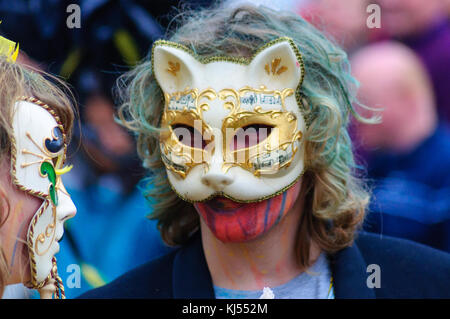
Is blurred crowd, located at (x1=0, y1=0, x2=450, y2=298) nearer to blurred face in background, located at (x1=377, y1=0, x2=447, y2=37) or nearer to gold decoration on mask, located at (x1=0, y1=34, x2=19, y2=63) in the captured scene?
blurred face in background, located at (x1=377, y1=0, x2=447, y2=37)

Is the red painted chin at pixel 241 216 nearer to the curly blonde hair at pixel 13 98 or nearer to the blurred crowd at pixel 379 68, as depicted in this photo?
the curly blonde hair at pixel 13 98

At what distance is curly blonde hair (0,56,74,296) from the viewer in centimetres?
191

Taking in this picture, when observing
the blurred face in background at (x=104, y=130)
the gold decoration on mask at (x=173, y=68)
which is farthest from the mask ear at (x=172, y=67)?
the blurred face in background at (x=104, y=130)

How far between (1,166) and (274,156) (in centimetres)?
93

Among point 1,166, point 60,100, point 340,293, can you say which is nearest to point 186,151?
point 60,100

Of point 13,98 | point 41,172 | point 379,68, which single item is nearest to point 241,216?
point 41,172

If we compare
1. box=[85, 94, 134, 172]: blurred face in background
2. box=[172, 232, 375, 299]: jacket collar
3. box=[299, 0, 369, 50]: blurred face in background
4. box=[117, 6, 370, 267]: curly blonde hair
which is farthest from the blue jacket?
box=[299, 0, 369, 50]: blurred face in background

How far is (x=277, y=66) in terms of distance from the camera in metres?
2.33

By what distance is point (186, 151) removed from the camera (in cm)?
233

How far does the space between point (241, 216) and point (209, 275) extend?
0.37 meters

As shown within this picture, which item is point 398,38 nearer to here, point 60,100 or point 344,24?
point 344,24

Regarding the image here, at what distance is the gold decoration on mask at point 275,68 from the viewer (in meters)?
2.33

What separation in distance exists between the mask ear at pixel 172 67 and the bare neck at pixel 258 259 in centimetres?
59

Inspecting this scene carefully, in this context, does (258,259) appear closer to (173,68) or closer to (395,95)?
(173,68)
